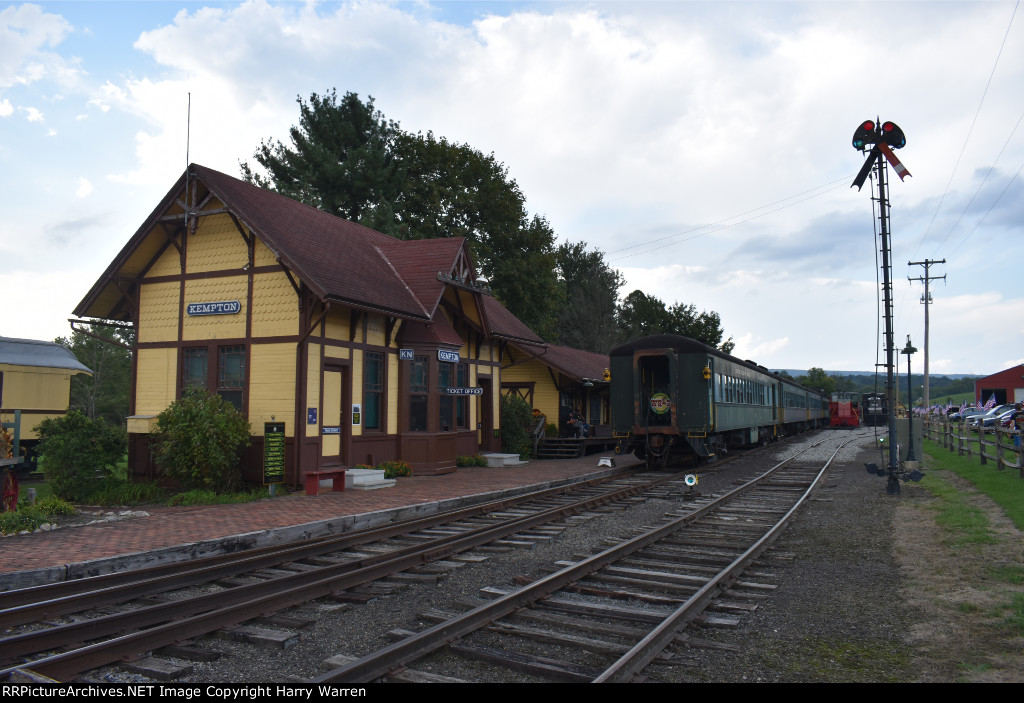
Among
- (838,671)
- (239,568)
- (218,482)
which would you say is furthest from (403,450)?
(838,671)

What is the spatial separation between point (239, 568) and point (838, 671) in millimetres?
5888

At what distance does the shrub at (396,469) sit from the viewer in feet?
53.3

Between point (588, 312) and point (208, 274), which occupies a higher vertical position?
point (588, 312)

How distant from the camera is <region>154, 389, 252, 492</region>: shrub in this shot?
531 inches

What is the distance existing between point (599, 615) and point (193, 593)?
394 centimetres

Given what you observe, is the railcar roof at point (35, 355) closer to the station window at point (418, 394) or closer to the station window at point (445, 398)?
the station window at point (418, 394)

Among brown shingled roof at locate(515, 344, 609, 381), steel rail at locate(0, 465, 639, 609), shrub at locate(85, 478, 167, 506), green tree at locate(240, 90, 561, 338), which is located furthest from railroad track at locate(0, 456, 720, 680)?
green tree at locate(240, 90, 561, 338)

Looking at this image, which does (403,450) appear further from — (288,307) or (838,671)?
(838,671)

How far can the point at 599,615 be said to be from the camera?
6.03 metres

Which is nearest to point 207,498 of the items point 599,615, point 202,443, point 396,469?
point 202,443

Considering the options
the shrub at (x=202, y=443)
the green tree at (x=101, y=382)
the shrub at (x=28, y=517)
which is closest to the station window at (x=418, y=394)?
the shrub at (x=202, y=443)

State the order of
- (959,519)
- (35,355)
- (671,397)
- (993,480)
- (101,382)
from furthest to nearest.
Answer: (101,382) → (35,355) → (671,397) → (993,480) → (959,519)

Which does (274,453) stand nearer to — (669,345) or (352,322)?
(352,322)

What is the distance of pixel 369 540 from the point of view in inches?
365
